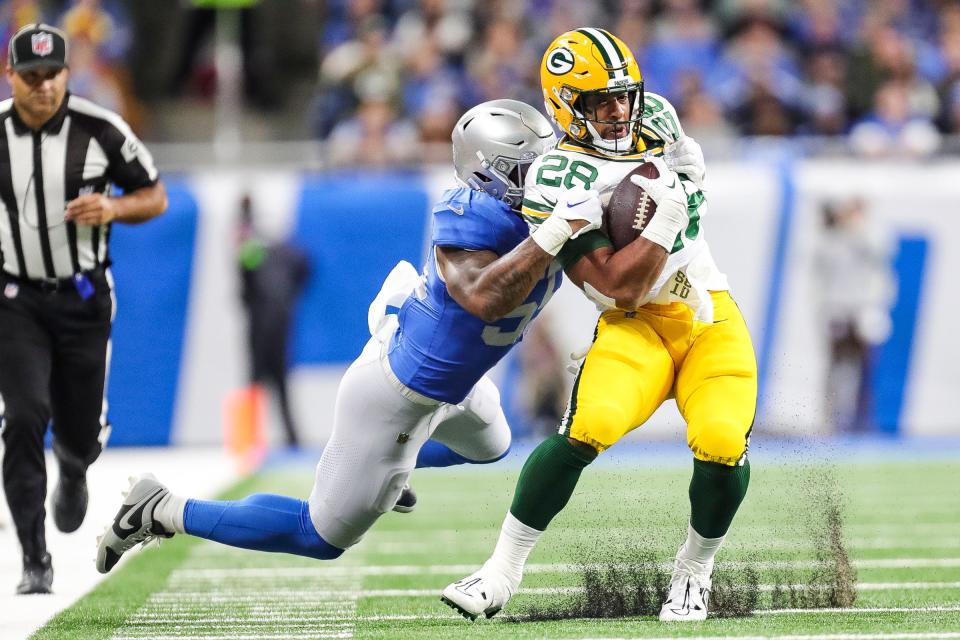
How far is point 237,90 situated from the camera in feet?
41.0

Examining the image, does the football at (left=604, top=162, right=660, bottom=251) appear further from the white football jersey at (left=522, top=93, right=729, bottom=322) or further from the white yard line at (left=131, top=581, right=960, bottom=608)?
the white yard line at (left=131, top=581, right=960, bottom=608)

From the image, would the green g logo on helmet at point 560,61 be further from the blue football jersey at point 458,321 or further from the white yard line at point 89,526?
the white yard line at point 89,526

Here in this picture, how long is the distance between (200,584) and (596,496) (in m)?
2.53

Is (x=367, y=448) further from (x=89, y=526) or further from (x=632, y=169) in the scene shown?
(x=89, y=526)

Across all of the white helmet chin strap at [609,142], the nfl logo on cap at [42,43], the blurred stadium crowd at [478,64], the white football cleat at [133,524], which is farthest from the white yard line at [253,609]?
the blurred stadium crowd at [478,64]

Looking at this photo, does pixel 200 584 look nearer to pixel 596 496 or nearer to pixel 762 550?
pixel 762 550

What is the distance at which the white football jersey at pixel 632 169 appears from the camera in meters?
3.98

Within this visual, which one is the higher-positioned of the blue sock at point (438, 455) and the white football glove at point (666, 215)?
the white football glove at point (666, 215)

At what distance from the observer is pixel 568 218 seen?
153 inches

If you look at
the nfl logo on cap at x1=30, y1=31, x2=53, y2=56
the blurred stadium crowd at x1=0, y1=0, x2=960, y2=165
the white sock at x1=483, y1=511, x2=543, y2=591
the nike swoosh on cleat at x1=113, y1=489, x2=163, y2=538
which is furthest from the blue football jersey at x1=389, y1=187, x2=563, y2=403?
the blurred stadium crowd at x1=0, y1=0, x2=960, y2=165

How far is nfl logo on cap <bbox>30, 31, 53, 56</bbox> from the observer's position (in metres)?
4.97

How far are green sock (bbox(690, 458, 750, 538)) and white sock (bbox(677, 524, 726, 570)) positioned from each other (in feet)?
0.09

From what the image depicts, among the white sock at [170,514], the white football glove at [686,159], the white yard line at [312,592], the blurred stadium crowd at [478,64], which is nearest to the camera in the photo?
the white football glove at [686,159]

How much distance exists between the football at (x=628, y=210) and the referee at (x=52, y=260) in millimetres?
1892
